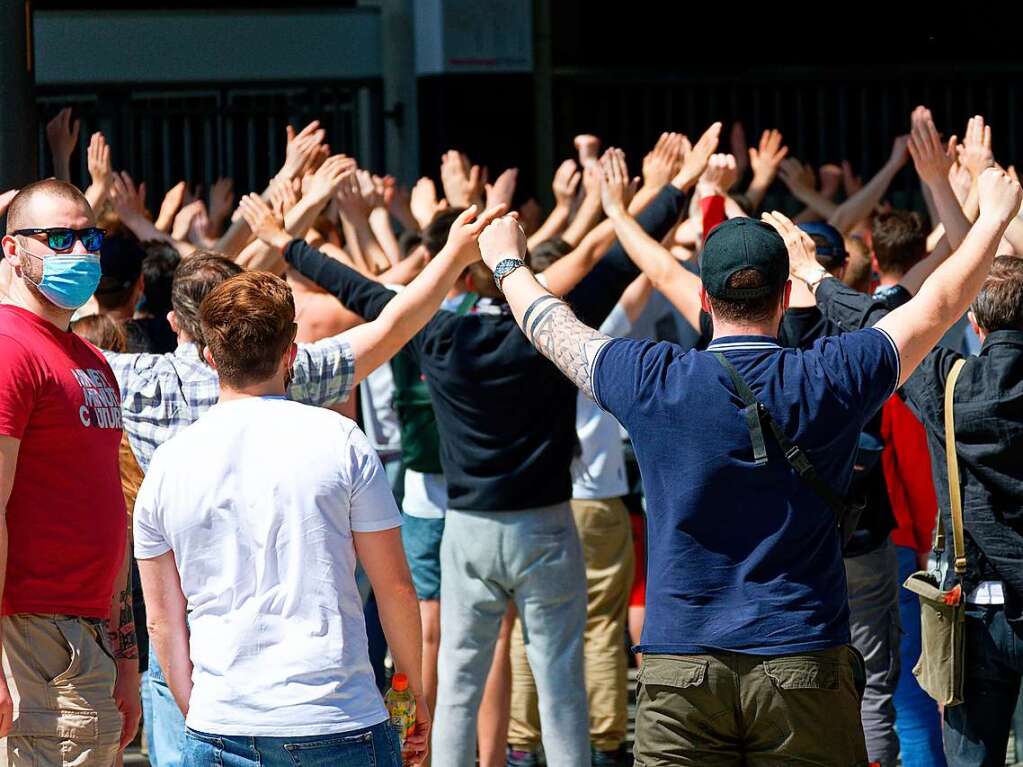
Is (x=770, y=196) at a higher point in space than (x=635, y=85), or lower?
lower

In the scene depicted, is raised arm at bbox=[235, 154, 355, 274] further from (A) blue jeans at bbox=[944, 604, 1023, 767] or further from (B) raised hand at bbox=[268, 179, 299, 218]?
(A) blue jeans at bbox=[944, 604, 1023, 767]

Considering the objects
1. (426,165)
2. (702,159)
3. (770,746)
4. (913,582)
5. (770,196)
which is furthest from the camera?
(770,196)

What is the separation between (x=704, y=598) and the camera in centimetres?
350

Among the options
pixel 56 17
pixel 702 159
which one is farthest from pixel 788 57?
pixel 702 159

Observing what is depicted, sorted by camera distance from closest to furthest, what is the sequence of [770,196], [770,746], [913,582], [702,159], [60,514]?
[770,746] < [60,514] < [913,582] < [702,159] < [770,196]

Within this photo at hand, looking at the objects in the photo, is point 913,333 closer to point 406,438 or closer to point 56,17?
point 406,438

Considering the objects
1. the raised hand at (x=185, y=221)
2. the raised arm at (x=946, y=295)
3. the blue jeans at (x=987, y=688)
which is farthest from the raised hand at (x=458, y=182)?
the raised arm at (x=946, y=295)

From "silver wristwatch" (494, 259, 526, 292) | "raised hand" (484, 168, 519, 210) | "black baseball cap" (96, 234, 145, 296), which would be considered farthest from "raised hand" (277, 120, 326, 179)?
"silver wristwatch" (494, 259, 526, 292)

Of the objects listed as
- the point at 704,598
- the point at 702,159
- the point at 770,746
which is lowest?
the point at 770,746

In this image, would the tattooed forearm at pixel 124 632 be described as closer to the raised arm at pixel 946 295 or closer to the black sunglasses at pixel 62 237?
the black sunglasses at pixel 62 237

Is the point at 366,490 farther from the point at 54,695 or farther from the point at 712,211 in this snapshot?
the point at 712,211

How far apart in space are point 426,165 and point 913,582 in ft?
25.0

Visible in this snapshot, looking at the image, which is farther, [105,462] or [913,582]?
[913,582]

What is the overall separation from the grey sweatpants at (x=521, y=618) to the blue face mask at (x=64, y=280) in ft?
5.90
